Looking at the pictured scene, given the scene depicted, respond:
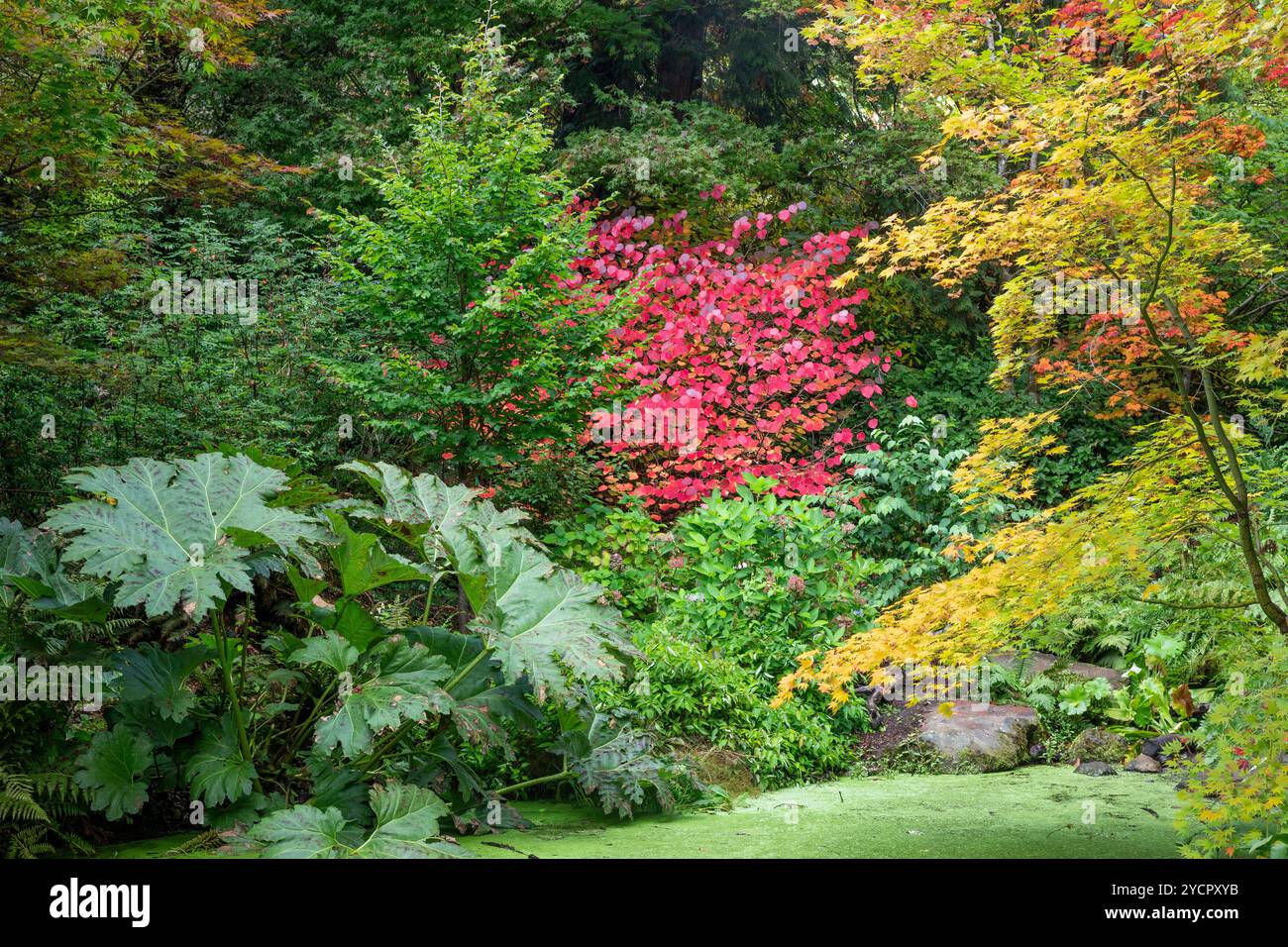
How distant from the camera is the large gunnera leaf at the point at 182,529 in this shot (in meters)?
2.96

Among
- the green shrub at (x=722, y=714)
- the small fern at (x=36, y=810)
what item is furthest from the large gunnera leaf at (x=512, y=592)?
the small fern at (x=36, y=810)

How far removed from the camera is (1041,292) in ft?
15.3

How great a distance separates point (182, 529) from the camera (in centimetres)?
321

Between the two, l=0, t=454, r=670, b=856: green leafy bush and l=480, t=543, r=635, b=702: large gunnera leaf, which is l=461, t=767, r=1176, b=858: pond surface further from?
l=480, t=543, r=635, b=702: large gunnera leaf

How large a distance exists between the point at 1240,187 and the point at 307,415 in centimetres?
921

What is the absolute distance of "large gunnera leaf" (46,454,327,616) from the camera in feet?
9.70

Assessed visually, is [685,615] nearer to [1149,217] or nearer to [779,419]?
[779,419]

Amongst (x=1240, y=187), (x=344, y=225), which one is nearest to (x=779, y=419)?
(x=344, y=225)

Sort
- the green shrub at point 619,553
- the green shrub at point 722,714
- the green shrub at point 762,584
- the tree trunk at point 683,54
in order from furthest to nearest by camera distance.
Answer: the tree trunk at point 683,54
the green shrub at point 619,553
the green shrub at point 762,584
the green shrub at point 722,714

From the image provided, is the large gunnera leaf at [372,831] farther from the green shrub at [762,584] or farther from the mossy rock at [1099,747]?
the mossy rock at [1099,747]

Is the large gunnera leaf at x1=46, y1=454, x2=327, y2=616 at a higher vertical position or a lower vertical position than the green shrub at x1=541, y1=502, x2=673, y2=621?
higher

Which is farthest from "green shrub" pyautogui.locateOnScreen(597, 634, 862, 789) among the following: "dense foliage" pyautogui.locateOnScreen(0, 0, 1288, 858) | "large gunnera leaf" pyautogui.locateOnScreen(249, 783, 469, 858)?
"large gunnera leaf" pyautogui.locateOnScreen(249, 783, 469, 858)

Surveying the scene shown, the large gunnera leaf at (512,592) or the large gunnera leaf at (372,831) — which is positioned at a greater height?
the large gunnera leaf at (512,592)

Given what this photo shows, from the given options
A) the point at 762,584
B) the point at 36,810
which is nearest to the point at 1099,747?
the point at 762,584
